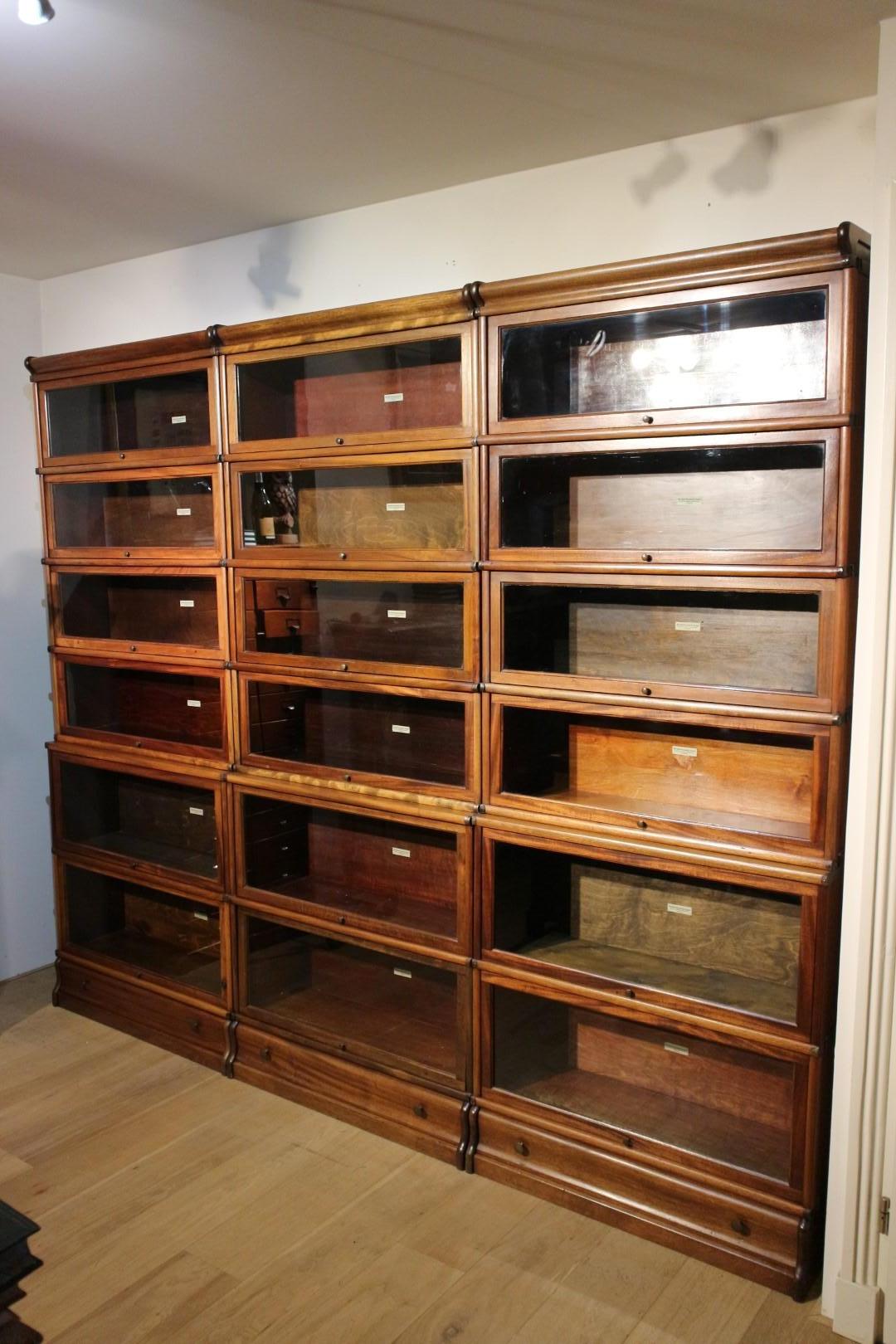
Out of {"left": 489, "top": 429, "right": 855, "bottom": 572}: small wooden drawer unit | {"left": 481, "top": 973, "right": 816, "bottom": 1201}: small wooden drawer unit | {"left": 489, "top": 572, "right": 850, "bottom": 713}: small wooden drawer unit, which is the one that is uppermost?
{"left": 489, "top": 429, "right": 855, "bottom": 572}: small wooden drawer unit

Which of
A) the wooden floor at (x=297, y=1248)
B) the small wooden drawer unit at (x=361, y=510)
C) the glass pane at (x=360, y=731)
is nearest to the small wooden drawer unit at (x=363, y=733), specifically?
→ the glass pane at (x=360, y=731)

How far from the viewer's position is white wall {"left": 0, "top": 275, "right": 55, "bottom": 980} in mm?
3740

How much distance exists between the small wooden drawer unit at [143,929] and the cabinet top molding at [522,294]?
1.61 metres

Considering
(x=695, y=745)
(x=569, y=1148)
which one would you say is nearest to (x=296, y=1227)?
(x=569, y=1148)

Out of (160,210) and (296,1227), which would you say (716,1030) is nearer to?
(296,1227)

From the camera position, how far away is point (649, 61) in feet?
6.72

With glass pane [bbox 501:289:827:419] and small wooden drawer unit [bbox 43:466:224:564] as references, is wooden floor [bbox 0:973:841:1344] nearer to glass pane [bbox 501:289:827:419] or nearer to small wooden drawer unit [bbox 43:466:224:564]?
small wooden drawer unit [bbox 43:466:224:564]

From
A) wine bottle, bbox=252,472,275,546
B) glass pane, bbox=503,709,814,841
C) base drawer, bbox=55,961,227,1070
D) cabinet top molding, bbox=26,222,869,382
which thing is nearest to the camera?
cabinet top molding, bbox=26,222,869,382

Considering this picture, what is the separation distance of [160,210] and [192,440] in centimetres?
64

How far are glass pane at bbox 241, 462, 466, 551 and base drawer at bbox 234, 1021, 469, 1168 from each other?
138cm

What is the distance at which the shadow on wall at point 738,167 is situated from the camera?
91.4 inches

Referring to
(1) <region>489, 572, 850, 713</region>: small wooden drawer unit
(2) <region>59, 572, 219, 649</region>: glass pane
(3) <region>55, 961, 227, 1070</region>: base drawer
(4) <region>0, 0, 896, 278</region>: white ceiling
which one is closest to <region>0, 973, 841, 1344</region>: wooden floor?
(3) <region>55, 961, 227, 1070</region>: base drawer

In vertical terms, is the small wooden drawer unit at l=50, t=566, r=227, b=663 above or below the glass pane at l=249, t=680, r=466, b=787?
above

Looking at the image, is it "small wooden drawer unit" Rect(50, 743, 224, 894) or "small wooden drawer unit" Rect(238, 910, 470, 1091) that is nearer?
"small wooden drawer unit" Rect(238, 910, 470, 1091)
